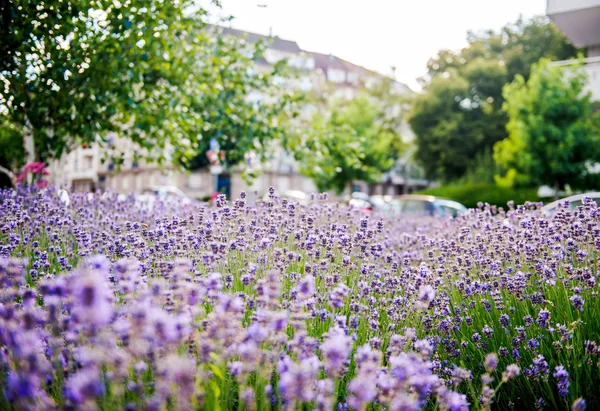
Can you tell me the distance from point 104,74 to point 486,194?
75.3ft

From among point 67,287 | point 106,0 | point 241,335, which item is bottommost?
point 241,335

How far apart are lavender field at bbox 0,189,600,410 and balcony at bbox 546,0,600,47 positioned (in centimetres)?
1888

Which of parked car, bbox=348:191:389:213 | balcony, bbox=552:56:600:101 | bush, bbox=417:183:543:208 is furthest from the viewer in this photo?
bush, bbox=417:183:543:208

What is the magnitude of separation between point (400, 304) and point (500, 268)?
3.95 feet

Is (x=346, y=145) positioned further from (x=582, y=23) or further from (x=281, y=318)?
(x=582, y=23)

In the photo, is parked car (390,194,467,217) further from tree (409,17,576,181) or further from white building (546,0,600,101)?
tree (409,17,576,181)

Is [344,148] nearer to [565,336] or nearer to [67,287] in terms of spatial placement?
[565,336]

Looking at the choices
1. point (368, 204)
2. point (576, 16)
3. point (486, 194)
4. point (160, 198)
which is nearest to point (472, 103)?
point (486, 194)

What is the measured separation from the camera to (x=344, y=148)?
37.7 feet

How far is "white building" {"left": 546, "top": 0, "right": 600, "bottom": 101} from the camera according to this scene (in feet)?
69.8

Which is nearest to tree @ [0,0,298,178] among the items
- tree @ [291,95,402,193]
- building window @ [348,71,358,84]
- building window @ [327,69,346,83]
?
tree @ [291,95,402,193]

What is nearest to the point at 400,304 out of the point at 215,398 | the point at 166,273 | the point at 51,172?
the point at 166,273

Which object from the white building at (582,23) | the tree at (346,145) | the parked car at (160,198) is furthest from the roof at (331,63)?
the parked car at (160,198)

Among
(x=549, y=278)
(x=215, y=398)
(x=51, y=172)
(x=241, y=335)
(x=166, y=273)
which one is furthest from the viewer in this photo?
(x=51, y=172)
